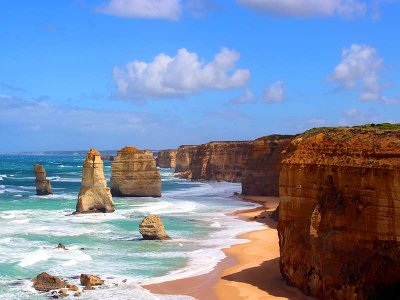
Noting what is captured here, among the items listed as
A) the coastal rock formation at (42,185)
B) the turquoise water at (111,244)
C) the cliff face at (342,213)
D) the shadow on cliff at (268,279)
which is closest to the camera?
the cliff face at (342,213)

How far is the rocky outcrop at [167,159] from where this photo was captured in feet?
549

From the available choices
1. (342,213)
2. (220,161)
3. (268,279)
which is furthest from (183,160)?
(342,213)

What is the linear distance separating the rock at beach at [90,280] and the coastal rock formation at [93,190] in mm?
23947

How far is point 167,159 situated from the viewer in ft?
554

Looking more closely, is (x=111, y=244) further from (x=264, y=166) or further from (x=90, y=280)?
(x=264, y=166)

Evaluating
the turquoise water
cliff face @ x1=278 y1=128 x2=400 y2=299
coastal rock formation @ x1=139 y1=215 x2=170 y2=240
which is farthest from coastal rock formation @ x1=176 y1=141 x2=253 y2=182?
cliff face @ x1=278 y1=128 x2=400 y2=299

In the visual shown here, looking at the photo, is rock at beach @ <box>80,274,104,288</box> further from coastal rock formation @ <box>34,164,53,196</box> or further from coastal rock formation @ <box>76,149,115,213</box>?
coastal rock formation @ <box>34,164,53,196</box>

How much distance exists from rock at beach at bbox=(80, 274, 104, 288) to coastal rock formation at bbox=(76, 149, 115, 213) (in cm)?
2395

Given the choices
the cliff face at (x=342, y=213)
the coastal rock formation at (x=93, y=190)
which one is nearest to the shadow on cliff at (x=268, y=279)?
the cliff face at (x=342, y=213)

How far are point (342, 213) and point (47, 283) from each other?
13.1 m

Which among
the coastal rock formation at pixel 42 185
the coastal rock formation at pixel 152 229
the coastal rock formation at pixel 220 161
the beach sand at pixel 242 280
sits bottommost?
the beach sand at pixel 242 280

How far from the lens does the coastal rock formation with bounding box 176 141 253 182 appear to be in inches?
3964

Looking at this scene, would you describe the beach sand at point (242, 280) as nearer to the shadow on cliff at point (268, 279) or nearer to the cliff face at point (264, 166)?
the shadow on cliff at point (268, 279)

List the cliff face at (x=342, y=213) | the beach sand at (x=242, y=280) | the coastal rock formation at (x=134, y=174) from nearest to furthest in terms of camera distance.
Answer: the cliff face at (x=342, y=213), the beach sand at (x=242, y=280), the coastal rock formation at (x=134, y=174)
